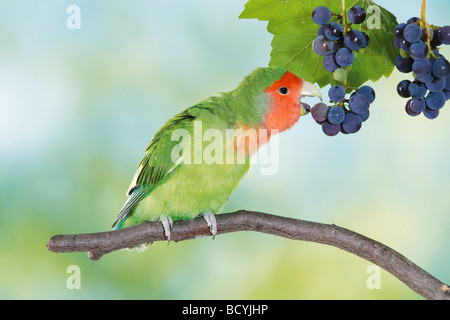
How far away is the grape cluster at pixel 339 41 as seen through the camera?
0.86m

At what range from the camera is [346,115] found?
3.01ft

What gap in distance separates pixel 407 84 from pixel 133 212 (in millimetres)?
662

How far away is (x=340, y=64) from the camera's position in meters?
0.88

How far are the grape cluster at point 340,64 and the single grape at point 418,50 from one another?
0.08 m

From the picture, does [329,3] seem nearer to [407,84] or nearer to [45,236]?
[407,84]

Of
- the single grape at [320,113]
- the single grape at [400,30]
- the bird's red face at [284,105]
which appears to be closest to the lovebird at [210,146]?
the bird's red face at [284,105]

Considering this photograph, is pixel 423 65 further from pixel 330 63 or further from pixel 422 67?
pixel 330 63

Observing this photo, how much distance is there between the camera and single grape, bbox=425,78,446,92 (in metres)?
0.88

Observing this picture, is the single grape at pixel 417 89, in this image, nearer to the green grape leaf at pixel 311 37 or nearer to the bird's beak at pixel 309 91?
the green grape leaf at pixel 311 37

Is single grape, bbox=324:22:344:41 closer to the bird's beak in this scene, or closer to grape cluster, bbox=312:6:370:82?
grape cluster, bbox=312:6:370:82

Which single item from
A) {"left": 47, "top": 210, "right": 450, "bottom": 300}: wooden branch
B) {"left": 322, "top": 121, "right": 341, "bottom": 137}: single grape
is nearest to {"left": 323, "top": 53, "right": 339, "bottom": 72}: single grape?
{"left": 322, "top": 121, "right": 341, "bottom": 137}: single grape

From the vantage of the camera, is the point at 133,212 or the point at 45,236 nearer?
the point at 133,212

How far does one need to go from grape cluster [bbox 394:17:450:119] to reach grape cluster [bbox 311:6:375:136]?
65 millimetres

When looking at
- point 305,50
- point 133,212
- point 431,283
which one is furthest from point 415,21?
point 133,212
